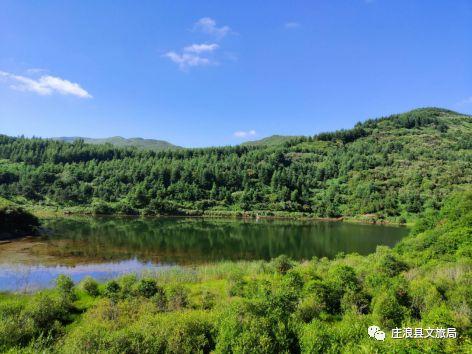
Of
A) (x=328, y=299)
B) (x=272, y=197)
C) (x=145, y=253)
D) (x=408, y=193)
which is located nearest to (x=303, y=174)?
(x=272, y=197)

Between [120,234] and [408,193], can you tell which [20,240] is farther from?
[408,193]

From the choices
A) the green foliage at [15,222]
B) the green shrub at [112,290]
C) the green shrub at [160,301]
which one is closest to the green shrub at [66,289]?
the green shrub at [112,290]

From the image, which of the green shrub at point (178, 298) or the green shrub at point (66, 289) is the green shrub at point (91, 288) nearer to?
the green shrub at point (66, 289)

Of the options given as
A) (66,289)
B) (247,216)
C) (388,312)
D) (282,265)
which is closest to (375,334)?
(388,312)

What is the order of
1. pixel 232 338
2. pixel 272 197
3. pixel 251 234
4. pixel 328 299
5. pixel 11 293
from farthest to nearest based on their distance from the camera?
pixel 272 197, pixel 251 234, pixel 11 293, pixel 328 299, pixel 232 338

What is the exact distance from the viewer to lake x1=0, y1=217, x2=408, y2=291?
1597 inches

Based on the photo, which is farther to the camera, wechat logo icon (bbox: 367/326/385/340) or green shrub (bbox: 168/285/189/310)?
green shrub (bbox: 168/285/189/310)

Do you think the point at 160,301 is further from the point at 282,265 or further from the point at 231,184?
the point at 231,184

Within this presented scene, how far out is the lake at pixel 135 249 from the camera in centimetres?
4056

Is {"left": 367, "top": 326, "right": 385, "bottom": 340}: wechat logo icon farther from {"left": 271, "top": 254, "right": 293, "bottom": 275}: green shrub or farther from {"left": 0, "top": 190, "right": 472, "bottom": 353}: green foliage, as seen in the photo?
{"left": 271, "top": 254, "right": 293, "bottom": 275}: green shrub

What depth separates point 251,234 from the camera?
280 ft

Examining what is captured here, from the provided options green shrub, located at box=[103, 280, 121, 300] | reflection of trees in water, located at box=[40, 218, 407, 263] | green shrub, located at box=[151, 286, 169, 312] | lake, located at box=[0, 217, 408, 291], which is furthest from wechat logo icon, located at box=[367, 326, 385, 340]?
reflection of trees in water, located at box=[40, 218, 407, 263]

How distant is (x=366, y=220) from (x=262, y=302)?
420 ft

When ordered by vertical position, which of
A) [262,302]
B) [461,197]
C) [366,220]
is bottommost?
[366,220]
